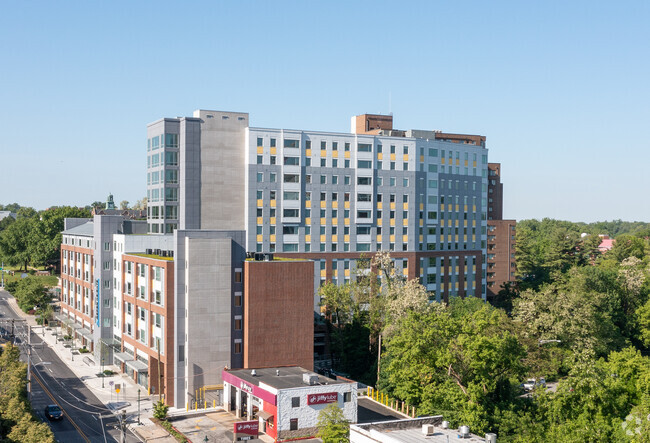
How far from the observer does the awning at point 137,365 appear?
92819 mm

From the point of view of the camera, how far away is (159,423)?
76625mm

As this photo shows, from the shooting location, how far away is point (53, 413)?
3110 inches

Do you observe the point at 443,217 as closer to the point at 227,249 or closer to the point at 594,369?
the point at 227,249

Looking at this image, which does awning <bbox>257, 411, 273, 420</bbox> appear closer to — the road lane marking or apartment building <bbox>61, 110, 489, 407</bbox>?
apartment building <bbox>61, 110, 489, 407</bbox>

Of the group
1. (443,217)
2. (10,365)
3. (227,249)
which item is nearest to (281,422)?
(227,249)

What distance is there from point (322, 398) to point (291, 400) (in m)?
3.61

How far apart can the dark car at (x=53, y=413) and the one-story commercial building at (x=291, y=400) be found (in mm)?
22734

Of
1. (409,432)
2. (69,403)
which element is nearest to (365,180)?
(69,403)

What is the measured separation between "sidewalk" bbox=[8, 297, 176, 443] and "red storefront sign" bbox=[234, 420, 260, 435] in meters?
7.49

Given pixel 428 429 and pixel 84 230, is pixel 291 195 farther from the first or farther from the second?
pixel 428 429

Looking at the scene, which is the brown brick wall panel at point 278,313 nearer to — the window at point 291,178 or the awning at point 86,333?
the window at point 291,178

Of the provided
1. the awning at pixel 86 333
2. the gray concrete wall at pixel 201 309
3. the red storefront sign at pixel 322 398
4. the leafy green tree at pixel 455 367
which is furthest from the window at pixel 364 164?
the red storefront sign at pixel 322 398

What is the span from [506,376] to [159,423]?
41706mm

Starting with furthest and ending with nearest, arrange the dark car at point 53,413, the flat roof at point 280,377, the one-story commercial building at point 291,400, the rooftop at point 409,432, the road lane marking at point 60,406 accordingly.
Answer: the dark car at point 53,413 → the road lane marking at point 60,406 → the flat roof at point 280,377 → the one-story commercial building at point 291,400 → the rooftop at point 409,432
